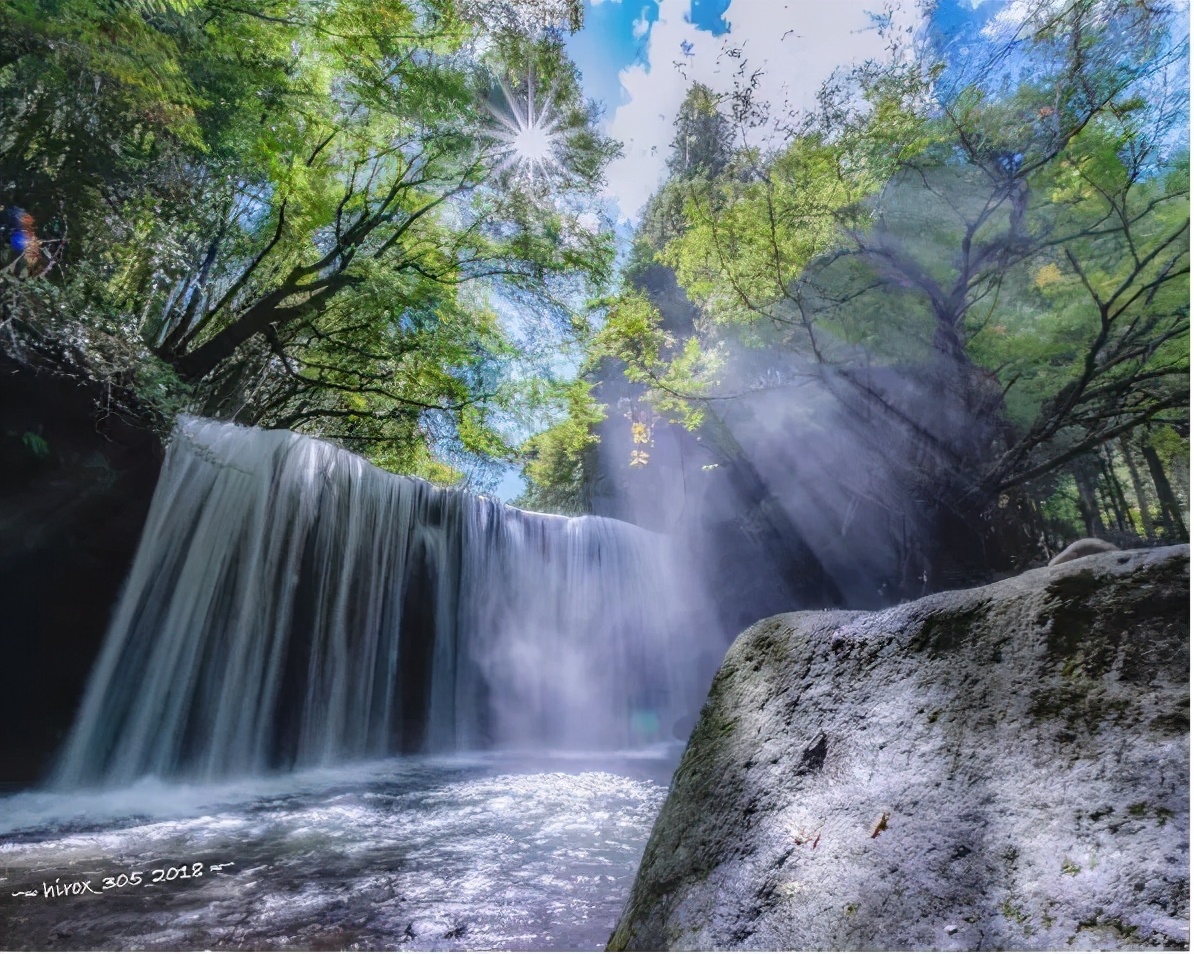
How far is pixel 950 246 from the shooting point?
923 cm

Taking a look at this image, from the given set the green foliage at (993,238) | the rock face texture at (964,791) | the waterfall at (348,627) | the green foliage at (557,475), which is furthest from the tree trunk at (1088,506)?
the rock face texture at (964,791)

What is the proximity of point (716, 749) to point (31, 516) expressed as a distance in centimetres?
732

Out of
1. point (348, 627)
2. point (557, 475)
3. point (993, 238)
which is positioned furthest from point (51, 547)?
point (557, 475)

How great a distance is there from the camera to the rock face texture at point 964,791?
1117 millimetres

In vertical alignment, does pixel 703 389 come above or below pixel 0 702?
above

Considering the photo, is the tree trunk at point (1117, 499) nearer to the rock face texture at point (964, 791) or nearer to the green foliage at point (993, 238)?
the green foliage at point (993, 238)

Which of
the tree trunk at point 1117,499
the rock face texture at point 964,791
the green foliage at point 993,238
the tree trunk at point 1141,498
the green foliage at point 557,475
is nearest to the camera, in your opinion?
the rock face texture at point 964,791

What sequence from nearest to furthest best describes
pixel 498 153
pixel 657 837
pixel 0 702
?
pixel 657 837 → pixel 0 702 → pixel 498 153

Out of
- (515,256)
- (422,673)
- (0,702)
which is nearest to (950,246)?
(515,256)

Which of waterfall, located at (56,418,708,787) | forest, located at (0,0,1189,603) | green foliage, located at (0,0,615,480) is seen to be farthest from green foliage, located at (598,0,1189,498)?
waterfall, located at (56,418,708,787)

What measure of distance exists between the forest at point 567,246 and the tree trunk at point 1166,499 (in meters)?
0.09

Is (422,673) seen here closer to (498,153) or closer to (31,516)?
(31,516)

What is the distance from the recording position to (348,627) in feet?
30.3

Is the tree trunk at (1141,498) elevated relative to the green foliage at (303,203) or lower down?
lower down
